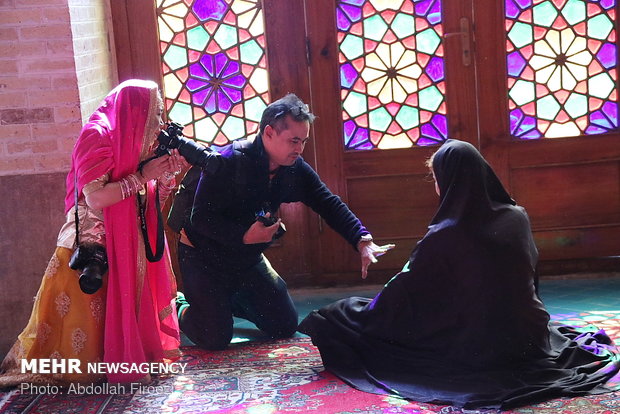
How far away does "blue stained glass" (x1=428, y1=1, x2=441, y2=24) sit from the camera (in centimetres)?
518

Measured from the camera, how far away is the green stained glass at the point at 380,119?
531 cm

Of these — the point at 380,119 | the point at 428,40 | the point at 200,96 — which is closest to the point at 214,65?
the point at 200,96

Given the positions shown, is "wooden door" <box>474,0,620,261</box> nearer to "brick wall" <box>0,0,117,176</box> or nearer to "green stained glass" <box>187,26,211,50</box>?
"green stained glass" <box>187,26,211,50</box>

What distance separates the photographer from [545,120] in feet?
17.3

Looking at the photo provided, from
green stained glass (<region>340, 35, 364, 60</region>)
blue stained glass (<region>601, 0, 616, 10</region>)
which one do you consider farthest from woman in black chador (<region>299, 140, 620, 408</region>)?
blue stained glass (<region>601, 0, 616, 10</region>)

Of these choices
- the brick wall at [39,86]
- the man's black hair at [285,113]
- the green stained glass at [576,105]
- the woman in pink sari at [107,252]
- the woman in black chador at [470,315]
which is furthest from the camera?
the green stained glass at [576,105]

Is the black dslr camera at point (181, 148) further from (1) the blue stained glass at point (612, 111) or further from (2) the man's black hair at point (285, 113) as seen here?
(1) the blue stained glass at point (612, 111)

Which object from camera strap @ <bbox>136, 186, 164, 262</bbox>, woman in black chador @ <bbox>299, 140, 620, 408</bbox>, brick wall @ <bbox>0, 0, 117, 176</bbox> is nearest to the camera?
woman in black chador @ <bbox>299, 140, 620, 408</bbox>

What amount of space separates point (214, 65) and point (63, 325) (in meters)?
1.89

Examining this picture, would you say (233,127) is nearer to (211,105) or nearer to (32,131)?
(211,105)

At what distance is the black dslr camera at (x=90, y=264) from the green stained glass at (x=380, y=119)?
76.4 inches

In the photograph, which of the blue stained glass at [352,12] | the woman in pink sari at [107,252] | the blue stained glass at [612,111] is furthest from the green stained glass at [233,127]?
the blue stained glass at [612,111]

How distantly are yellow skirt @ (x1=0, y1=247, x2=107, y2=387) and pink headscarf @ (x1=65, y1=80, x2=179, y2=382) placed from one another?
0.25 feet

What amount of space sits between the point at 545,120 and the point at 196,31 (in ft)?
6.58
